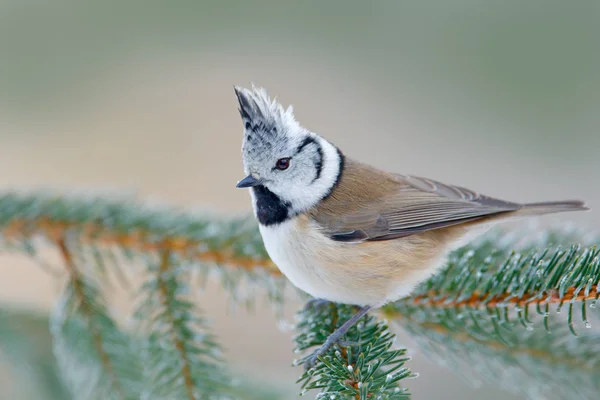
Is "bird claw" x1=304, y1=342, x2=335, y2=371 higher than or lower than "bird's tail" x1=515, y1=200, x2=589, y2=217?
lower

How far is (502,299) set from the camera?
1.54 m

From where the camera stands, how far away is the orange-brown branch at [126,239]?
6.23ft

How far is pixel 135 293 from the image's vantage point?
1.77 m

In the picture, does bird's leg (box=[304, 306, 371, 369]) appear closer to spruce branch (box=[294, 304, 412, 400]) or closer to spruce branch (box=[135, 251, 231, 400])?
spruce branch (box=[294, 304, 412, 400])

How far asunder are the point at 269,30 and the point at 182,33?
2.06 ft

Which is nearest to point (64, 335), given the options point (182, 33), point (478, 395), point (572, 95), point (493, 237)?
point (493, 237)

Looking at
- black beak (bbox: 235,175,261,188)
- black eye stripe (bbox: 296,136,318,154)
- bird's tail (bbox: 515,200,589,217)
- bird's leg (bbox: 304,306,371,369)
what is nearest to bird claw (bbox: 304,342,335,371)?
bird's leg (bbox: 304,306,371,369)

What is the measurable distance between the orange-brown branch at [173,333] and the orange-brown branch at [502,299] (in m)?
0.71

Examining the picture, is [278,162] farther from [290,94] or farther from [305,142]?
[290,94]

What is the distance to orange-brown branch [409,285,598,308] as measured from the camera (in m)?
1.34

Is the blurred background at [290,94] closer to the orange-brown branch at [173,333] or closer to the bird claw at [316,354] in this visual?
the orange-brown branch at [173,333]

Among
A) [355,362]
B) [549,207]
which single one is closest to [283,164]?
[355,362]

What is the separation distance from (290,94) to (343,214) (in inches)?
108

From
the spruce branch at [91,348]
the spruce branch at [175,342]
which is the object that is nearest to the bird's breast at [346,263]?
the spruce branch at [175,342]
